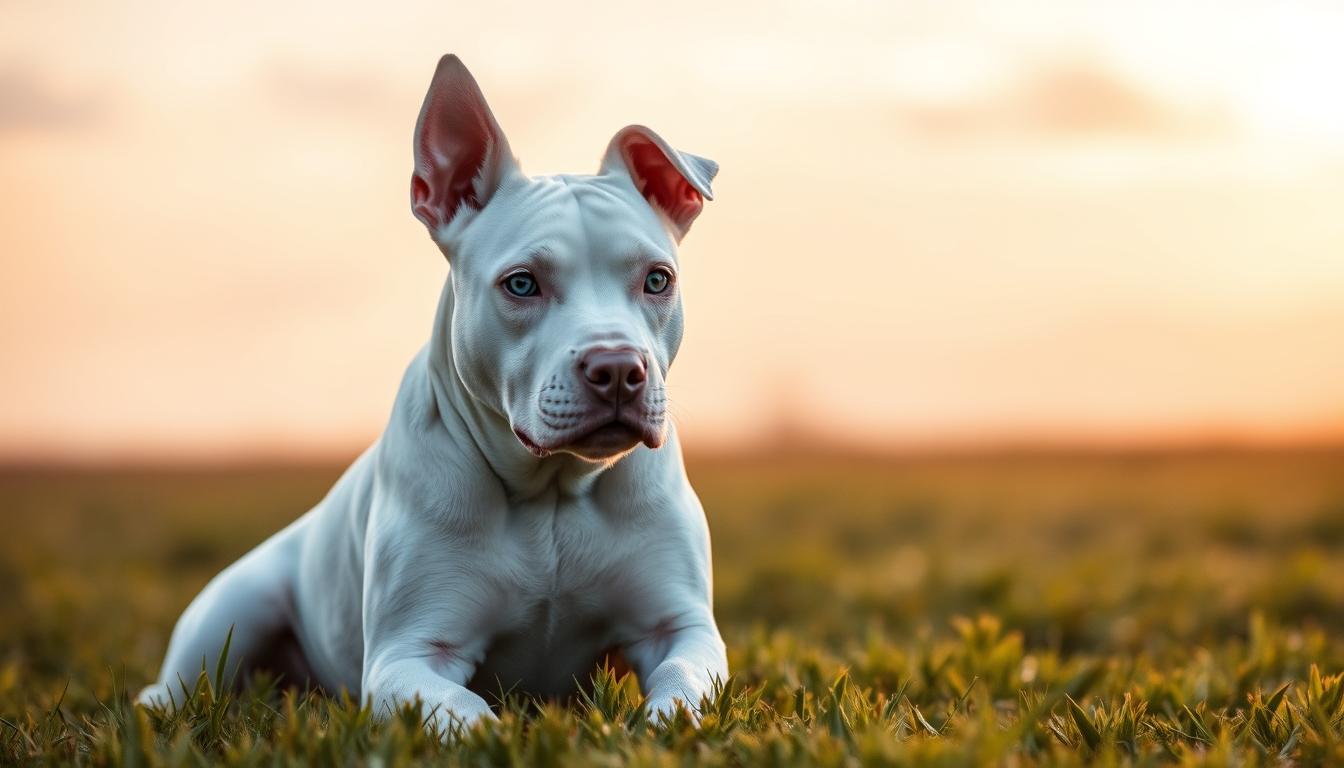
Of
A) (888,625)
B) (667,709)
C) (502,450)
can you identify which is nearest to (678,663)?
(667,709)

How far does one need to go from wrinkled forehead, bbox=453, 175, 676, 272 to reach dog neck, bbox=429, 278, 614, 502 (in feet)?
0.89

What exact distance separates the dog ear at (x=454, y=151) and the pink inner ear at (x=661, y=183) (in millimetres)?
393

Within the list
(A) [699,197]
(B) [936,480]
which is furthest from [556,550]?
(B) [936,480]

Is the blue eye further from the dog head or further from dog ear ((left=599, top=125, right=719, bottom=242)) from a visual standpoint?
dog ear ((left=599, top=125, right=719, bottom=242))

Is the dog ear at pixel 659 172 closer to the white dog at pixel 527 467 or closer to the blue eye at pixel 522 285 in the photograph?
the white dog at pixel 527 467

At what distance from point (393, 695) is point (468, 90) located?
1.83 m

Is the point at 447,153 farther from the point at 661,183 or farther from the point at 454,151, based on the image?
the point at 661,183

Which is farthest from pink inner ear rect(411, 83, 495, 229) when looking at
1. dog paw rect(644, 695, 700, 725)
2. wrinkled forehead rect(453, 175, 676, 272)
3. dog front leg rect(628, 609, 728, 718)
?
dog paw rect(644, 695, 700, 725)

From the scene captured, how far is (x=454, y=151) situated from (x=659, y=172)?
0.66 m

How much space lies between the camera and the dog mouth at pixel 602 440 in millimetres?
3557

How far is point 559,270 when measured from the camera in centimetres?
378

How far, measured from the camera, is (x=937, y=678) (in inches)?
201

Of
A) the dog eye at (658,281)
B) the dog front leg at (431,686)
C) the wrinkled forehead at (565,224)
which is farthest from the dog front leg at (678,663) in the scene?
the wrinkled forehead at (565,224)

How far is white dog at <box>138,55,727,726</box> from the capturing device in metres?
3.76
